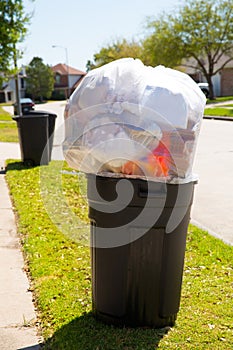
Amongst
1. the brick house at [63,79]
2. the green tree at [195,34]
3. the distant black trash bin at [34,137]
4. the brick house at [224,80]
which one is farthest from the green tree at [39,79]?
the distant black trash bin at [34,137]

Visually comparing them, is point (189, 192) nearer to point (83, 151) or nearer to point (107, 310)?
point (83, 151)

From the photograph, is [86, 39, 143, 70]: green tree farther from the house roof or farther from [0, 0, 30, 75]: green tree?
[0, 0, 30, 75]: green tree

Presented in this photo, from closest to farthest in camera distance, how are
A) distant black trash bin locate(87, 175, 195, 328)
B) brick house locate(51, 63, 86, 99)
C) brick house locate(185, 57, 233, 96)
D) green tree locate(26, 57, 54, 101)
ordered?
distant black trash bin locate(87, 175, 195, 328)
brick house locate(185, 57, 233, 96)
green tree locate(26, 57, 54, 101)
brick house locate(51, 63, 86, 99)

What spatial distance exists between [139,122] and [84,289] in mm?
1686

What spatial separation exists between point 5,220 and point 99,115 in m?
3.58

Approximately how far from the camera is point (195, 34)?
4038cm

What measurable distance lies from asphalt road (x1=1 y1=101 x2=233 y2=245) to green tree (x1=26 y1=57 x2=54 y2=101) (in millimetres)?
62908

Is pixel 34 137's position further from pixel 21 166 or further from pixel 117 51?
pixel 117 51

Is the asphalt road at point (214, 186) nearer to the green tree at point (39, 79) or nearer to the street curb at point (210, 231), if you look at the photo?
the street curb at point (210, 231)

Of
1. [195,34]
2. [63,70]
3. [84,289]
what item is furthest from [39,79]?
[84,289]

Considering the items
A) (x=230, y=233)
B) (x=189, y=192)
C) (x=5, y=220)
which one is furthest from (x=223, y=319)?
(x=5, y=220)

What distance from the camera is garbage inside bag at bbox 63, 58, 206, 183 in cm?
287

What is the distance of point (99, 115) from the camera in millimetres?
2967

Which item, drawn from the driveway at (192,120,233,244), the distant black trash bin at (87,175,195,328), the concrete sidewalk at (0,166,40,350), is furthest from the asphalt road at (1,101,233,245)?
the concrete sidewalk at (0,166,40,350)
